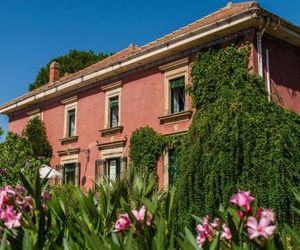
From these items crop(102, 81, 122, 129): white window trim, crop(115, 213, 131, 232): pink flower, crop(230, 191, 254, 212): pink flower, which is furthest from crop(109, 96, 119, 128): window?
crop(230, 191, 254, 212): pink flower

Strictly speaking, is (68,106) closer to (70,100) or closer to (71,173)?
(70,100)

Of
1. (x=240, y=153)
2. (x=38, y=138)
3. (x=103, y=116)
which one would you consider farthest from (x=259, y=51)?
(x=38, y=138)

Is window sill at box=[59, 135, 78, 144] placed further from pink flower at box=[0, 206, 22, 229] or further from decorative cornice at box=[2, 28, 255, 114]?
pink flower at box=[0, 206, 22, 229]

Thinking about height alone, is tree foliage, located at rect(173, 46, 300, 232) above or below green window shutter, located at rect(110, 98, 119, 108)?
below

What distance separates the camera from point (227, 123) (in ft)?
43.0

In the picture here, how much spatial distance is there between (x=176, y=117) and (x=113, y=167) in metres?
4.71

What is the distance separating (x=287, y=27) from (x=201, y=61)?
3068 mm

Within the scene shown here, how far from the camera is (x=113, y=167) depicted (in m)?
20.3

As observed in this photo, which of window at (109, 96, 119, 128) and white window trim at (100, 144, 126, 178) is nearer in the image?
white window trim at (100, 144, 126, 178)

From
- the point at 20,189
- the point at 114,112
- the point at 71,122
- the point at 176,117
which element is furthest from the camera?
the point at 71,122

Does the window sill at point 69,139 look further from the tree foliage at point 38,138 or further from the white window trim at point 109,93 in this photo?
the white window trim at point 109,93

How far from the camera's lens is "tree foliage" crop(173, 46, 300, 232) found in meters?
11.7

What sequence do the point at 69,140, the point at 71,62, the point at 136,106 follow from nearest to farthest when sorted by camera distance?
the point at 136,106 → the point at 69,140 → the point at 71,62

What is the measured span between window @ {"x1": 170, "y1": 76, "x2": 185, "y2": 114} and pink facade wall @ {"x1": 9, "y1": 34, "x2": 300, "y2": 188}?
0.46 m
